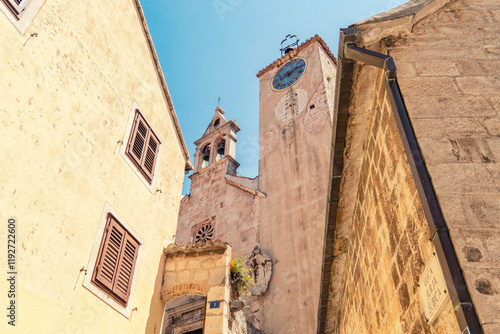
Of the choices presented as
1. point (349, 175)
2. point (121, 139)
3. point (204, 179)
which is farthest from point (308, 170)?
point (349, 175)

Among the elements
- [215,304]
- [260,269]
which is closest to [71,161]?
[215,304]

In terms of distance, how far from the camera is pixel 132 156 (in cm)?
845

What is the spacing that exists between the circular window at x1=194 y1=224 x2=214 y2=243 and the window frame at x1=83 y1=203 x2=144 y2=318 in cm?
980

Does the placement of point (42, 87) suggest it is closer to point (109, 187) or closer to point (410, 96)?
point (109, 187)

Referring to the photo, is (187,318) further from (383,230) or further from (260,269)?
(383,230)

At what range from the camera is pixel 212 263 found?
9.02 metres

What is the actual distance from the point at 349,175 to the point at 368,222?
574mm

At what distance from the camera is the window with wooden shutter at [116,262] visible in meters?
6.99

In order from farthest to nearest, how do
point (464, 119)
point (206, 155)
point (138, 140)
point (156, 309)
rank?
point (206, 155) < point (138, 140) < point (156, 309) < point (464, 119)

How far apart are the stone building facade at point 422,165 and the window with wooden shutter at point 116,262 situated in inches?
149

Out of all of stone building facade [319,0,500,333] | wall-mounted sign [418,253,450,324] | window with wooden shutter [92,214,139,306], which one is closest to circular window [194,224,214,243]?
window with wooden shutter [92,214,139,306]

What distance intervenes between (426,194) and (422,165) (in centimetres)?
27

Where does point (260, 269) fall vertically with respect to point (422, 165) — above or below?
above

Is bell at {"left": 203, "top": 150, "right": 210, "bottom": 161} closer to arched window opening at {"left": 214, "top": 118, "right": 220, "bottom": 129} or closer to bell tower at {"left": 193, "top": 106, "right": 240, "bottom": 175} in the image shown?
bell tower at {"left": 193, "top": 106, "right": 240, "bottom": 175}
